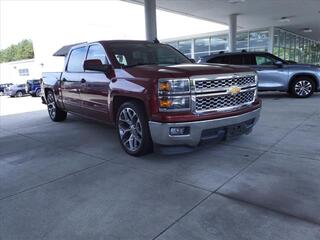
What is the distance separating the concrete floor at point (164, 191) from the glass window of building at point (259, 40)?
18.2m

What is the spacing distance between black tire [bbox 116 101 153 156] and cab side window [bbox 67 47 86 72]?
1.79 m

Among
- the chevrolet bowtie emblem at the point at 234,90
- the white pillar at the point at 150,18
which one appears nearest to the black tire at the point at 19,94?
the white pillar at the point at 150,18

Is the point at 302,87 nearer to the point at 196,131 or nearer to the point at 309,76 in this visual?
the point at 309,76

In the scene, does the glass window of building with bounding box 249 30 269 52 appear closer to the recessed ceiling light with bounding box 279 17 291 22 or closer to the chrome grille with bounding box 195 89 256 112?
the recessed ceiling light with bounding box 279 17 291 22

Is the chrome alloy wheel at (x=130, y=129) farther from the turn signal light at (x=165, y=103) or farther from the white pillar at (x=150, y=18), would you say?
the white pillar at (x=150, y=18)

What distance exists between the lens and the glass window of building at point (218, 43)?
24.0 m

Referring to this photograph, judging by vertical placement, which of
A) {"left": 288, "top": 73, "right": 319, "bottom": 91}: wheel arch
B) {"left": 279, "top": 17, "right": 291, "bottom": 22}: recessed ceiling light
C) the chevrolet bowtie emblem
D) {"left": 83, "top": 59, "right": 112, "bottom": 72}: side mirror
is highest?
{"left": 279, "top": 17, "right": 291, "bottom": 22}: recessed ceiling light

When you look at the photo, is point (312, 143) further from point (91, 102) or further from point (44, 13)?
point (44, 13)

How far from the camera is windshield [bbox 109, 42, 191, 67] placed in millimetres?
4902

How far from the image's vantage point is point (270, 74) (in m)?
10.5

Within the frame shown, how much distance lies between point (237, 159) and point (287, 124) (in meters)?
2.66

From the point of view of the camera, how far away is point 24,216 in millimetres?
2975

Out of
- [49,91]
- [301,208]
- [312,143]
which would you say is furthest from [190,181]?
[49,91]

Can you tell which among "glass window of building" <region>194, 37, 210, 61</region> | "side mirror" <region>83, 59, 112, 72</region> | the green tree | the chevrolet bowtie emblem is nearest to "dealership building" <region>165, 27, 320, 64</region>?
"glass window of building" <region>194, 37, 210, 61</region>
